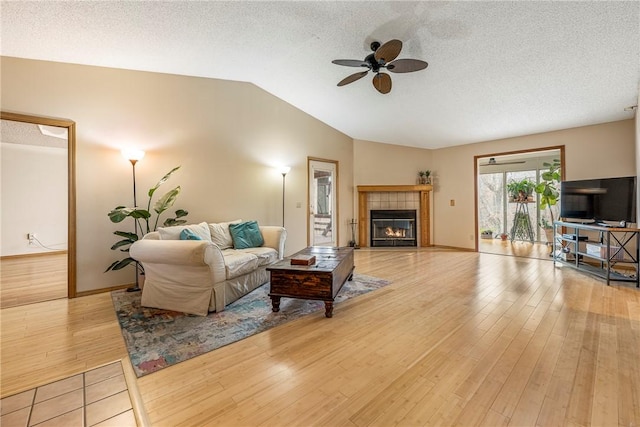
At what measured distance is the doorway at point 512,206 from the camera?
7.28m

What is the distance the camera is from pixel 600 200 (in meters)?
4.21

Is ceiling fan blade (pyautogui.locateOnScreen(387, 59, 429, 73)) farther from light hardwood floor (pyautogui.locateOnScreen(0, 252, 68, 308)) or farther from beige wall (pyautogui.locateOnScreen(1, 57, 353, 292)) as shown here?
light hardwood floor (pyautogui.locateOnScreen(0, 252, 68, 308))

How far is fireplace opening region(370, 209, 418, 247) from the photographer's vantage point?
666 cm

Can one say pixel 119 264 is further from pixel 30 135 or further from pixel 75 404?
pixel 30 135

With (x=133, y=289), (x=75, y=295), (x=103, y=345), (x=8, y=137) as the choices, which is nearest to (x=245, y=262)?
(x=103, y=345)

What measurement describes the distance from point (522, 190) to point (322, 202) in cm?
589

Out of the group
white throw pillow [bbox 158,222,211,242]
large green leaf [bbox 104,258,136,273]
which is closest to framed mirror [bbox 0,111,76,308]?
large green leaf [bbox 104,258,136,273]

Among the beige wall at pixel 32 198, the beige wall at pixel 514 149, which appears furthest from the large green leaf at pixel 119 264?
the beige wall at pixel 514 149

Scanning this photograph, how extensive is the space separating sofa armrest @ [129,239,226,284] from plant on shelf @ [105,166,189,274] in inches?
24.1

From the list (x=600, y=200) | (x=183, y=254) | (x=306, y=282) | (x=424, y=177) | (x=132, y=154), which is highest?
(x=424, y=177)

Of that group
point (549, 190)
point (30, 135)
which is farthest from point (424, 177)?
point (30, 135)

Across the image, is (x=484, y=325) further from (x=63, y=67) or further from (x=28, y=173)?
(x=28, y=173)

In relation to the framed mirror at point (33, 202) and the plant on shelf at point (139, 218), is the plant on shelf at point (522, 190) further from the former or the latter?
the framed mirror at point (33, 202)

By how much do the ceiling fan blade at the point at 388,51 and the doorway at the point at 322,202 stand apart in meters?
3.13
